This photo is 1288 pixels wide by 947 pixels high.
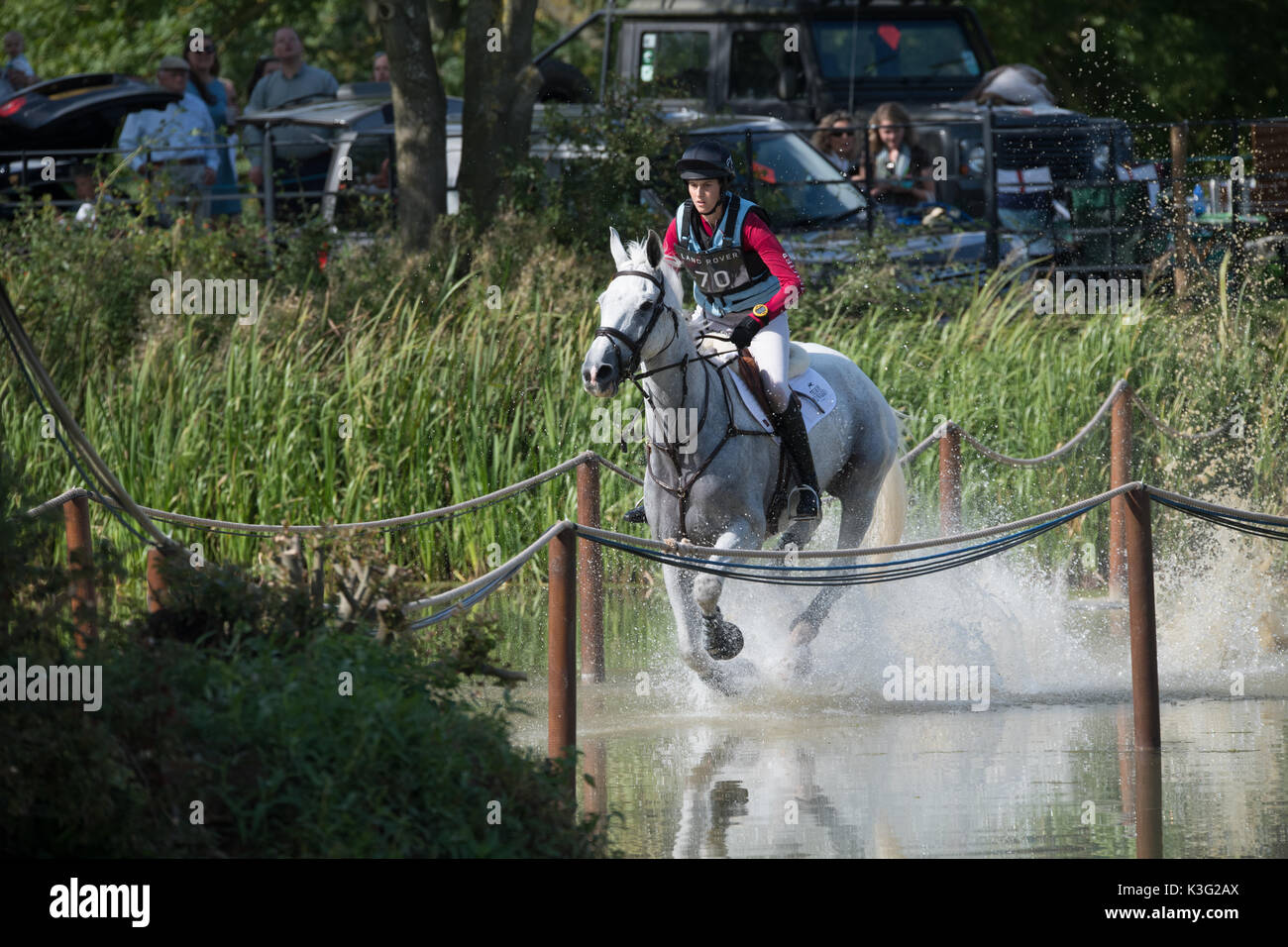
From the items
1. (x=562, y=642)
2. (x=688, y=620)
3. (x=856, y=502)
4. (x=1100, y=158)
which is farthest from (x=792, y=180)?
(x=562, y=642)

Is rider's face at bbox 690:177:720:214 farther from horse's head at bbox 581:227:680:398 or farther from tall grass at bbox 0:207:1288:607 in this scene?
tall grass at bbox 0:207:1288:607

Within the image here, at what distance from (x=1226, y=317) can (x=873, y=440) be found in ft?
17.8

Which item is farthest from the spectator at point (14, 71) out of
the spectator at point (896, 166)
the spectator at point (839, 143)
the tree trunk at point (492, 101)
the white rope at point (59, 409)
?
the white rope at point (59, 409)

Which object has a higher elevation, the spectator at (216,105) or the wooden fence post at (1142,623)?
the spectator at (216,105)

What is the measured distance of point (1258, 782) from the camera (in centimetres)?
756

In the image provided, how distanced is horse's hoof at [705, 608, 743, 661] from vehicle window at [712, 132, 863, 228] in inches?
349

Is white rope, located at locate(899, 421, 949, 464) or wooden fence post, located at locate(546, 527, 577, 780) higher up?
white rope, located at locate(899, 421, 949, 464)

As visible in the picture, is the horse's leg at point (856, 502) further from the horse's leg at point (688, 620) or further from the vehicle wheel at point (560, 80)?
the vehicle wheel at point (560, 80)

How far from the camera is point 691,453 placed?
30.7 feet

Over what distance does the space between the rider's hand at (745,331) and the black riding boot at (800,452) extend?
512 millimetres

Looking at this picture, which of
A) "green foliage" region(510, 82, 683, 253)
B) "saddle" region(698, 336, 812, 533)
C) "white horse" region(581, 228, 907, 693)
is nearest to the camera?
"white horse" region(581, 228, 907, 693)

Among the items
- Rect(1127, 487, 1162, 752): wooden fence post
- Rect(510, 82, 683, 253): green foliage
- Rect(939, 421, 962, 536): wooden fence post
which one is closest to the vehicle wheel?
Rect(510, 82, 683, 253): green foliage

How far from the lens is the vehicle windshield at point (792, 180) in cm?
1775

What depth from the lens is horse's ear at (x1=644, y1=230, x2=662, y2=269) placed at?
8852 mm
